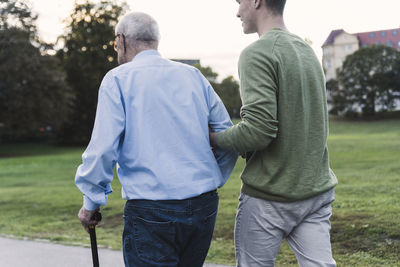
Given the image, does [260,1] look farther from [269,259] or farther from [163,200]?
[269,259]

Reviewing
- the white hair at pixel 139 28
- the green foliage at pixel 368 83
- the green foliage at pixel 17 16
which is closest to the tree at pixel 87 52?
the green foliage at pixel 17 16

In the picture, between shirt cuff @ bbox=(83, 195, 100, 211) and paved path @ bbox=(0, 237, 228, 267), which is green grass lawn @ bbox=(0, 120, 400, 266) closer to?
paved path @ bbox=(0, 237, 228, 267)

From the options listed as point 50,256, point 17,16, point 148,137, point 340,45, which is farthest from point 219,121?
point 340,45

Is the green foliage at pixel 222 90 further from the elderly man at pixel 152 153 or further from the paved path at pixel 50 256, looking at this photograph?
the paved path at pixel 50 256

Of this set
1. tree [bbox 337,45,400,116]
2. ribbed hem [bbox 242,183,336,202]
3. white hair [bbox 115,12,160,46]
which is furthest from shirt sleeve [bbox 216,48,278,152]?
tree [bbox 337,45,400,116]

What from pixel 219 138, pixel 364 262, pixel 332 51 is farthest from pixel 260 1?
pixel 332 51

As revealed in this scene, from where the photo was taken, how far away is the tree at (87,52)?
152 ft

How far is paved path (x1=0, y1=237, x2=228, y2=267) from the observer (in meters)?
4.99

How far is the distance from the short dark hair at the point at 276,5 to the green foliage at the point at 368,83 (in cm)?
3870

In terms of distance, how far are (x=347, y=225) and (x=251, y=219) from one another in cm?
387

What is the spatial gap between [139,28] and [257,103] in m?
0.75

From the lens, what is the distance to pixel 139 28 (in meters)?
2.48

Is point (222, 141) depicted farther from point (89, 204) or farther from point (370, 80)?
point (370, 80)

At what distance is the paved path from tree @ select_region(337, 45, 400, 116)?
37304 mm
